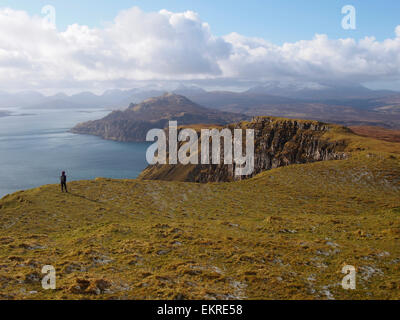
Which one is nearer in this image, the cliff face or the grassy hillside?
the grassy hillside

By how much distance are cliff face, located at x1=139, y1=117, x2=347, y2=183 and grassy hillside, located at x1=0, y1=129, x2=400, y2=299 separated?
178ft

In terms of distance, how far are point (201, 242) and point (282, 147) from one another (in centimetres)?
10770

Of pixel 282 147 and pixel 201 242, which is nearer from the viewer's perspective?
pixel 201 242

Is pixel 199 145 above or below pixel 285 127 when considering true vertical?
below

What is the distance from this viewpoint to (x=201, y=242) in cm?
1784

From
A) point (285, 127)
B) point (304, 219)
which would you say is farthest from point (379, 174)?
point (285, 127)

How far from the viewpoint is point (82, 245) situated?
18016mm

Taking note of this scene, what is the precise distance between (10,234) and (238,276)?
18.6 m

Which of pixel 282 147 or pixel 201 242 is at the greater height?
pixel 282 147

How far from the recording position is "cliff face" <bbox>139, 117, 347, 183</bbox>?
302ft

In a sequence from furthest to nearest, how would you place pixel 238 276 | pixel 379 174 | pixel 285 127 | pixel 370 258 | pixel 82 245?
pixel 285 127 → pixel 379 174 → pixel 82 245 → pixel 370 258 → pixel 238 276

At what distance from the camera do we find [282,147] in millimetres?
118500
